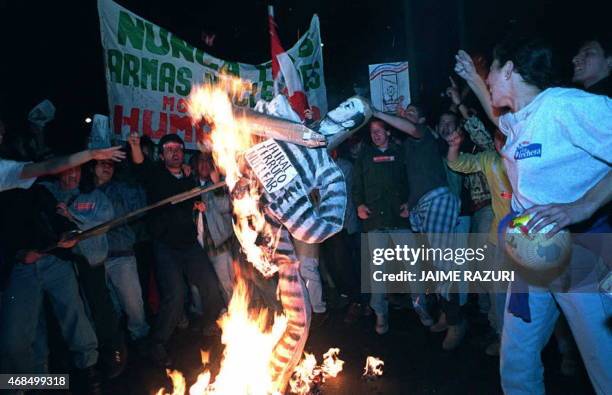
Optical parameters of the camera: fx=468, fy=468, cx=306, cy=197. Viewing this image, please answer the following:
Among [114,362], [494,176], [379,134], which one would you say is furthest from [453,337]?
[114,362]

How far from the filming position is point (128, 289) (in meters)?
5.82

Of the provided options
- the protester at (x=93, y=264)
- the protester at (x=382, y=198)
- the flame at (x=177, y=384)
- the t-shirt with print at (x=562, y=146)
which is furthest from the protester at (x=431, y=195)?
the protester at (x=93, y=264)

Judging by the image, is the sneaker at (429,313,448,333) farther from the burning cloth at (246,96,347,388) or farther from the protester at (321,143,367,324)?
the burning cloth at (246,96,347,388)

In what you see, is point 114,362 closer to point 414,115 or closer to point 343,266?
point 343,266

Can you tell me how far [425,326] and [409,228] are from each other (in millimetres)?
1286

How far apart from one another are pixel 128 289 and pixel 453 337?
3.95m

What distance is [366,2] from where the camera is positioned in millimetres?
16609

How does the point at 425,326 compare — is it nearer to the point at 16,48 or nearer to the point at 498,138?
the point at 498,138

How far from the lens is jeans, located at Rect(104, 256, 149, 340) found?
5.83m

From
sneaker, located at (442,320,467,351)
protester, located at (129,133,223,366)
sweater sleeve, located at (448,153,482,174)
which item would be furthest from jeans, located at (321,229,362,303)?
sweater sleeve, located at (448,153,482,174)

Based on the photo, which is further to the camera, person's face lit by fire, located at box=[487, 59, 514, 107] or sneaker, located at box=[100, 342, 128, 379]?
sneaker, located at box=[100, 342, 128, 379]

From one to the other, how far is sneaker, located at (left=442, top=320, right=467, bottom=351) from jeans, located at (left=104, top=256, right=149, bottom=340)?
3.73 m

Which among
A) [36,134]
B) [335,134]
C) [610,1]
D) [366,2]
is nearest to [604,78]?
[335,134]

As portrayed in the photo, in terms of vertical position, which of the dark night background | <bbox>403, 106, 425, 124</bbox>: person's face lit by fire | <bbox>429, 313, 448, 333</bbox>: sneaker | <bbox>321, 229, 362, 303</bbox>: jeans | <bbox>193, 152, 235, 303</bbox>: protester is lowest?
<bbox>429, 313, 448, 333</bbox>: sneaker
